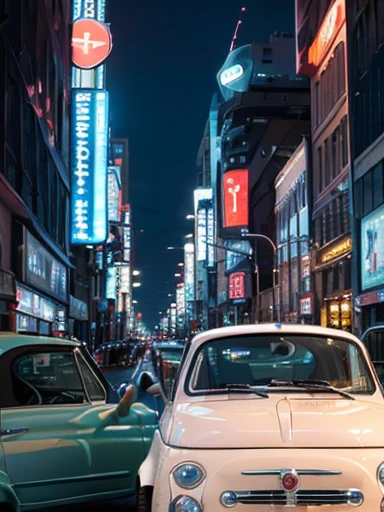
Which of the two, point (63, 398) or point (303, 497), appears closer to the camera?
point (303, 497)

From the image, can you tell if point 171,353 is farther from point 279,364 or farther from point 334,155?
point 334,155

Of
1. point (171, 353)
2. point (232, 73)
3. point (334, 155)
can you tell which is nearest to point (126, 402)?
point (171, 353)

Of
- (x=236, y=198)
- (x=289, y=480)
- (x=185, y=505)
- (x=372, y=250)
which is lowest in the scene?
(x=185, y=505)

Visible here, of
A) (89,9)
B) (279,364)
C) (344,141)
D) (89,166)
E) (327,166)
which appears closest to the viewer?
(279,364)

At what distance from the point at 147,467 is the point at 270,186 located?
2791 inches

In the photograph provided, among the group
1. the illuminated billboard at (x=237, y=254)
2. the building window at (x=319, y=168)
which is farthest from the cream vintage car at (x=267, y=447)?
the illuminated billboard at (x=237, y=254)

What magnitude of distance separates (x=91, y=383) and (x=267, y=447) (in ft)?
9.81

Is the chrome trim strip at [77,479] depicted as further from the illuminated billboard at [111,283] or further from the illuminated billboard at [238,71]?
the illuminated billboard at [238,71]

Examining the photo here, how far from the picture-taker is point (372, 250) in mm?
34875

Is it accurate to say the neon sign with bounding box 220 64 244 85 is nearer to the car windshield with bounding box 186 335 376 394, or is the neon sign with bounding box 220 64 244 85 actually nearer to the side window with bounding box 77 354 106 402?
the side window with bounding box 77 354 106 402

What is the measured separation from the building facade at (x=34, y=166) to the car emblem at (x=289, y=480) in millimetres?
17731

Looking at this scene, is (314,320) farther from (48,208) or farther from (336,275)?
(48,208)

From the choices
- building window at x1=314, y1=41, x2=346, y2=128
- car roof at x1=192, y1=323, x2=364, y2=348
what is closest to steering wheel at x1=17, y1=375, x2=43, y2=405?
car roof at x1=192, y1=323, x2=364, y2=348

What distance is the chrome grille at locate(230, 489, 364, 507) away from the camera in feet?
14.0
